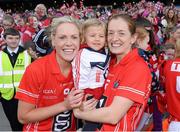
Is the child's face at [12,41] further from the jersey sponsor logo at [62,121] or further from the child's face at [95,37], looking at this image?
the jersey sponsor logo at [62,121]

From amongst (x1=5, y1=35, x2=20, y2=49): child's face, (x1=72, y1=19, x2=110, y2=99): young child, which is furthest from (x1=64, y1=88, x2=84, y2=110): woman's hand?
(x1=5, y1=35, x2=20, y2=49): child's face

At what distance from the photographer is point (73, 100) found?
2920 mm

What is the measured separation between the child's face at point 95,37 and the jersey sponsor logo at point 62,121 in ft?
1.99

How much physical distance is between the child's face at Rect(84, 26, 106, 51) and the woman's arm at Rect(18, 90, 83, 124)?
1.66 ft

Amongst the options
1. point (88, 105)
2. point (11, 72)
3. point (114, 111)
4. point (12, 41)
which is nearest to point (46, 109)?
point (88, 105)

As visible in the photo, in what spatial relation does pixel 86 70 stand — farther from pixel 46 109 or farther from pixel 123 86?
pixel 123 86

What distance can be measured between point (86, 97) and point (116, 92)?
1.59 feet

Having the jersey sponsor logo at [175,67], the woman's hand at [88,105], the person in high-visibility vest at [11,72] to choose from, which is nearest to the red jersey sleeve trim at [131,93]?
the woman's hand at [88,105]

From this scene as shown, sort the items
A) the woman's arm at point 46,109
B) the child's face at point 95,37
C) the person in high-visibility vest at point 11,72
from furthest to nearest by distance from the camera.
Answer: the person in high-visibility vest at point 11,72, the child's face at point 95,37, the woman's arm at point 46,109

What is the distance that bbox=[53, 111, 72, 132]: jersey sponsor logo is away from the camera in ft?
10.2

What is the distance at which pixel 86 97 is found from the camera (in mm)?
3160

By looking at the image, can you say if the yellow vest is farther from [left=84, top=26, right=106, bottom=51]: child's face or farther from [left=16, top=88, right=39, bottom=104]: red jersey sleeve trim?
[left=16, top=88, right=39, bottom=104]: red jersey sleeve trim

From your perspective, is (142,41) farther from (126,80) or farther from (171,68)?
(126,80)

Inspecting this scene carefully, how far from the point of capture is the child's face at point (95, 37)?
3.39m
